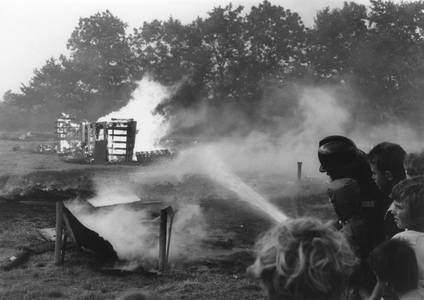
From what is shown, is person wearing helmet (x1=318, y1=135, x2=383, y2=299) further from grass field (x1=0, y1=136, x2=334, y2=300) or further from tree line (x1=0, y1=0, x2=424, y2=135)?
tree line (x1=0, y1=0, x2=424, y2=135)

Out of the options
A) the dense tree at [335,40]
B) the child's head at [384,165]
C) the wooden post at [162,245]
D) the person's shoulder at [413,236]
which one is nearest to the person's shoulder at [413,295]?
the person's shoulder at [413,236]

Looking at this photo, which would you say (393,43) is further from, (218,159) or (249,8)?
(218,159)

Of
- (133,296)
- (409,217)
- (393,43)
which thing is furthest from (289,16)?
(133,296)

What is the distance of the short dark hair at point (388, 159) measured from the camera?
3795mm

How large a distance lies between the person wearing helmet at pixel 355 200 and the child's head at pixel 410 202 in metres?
0.45

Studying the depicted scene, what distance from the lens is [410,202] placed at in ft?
10.1

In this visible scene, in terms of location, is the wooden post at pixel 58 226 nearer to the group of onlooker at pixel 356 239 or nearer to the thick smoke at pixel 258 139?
the group of onlooker at pixel 356 239

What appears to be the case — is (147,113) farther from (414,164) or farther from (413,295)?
(413,295)

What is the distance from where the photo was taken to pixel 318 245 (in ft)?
5.47

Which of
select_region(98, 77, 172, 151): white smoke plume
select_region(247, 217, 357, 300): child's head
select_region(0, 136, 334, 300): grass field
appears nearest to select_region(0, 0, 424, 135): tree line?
select_region(98, 77, 172, 151): white smoke plume

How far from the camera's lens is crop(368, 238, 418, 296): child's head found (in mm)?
2639

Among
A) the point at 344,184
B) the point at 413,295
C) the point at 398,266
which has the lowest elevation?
the point at 413,295

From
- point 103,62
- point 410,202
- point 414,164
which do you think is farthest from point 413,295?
point 103,62

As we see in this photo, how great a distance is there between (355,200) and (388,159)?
0.55 metres
